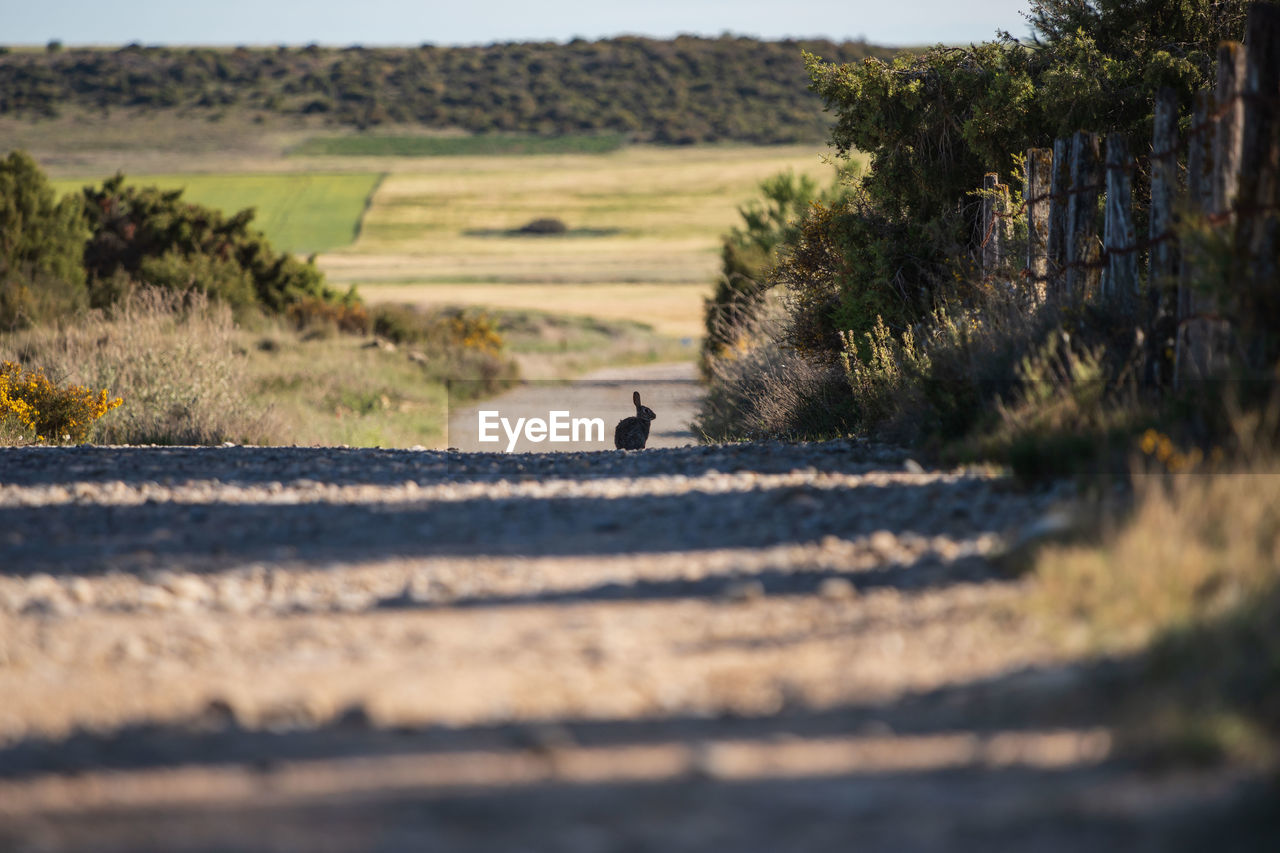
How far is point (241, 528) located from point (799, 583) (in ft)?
10.8

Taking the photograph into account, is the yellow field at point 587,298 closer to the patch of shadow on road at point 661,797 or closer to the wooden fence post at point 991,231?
the wooden fence post at point 991,231

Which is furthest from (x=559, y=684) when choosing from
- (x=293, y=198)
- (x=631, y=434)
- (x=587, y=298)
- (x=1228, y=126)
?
(x=293, y=198)

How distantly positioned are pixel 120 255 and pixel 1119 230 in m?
Result: 28.4

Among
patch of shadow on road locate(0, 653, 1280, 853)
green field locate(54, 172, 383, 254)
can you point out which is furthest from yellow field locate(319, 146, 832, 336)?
patch of shadow on road locate(0, 653, 1280, 853)

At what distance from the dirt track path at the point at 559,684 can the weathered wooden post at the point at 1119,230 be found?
2768mm

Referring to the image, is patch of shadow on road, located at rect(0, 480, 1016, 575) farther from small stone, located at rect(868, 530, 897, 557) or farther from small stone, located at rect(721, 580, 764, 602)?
small stone, located at rect(721, 580, 764, 602)

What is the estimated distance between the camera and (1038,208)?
11.3 metres

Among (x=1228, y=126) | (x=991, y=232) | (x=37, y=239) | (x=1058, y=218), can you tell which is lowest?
(x=37, y=239)

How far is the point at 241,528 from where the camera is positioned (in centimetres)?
708

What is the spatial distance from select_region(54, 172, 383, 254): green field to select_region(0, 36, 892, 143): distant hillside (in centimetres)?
1686

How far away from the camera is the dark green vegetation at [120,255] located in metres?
25.2

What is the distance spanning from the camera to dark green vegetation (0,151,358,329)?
2516cm

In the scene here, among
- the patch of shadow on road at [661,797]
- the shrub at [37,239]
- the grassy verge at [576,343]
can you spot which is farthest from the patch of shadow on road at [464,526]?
the grassy verge at [576,343]

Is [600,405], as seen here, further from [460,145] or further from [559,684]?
[460,145]
